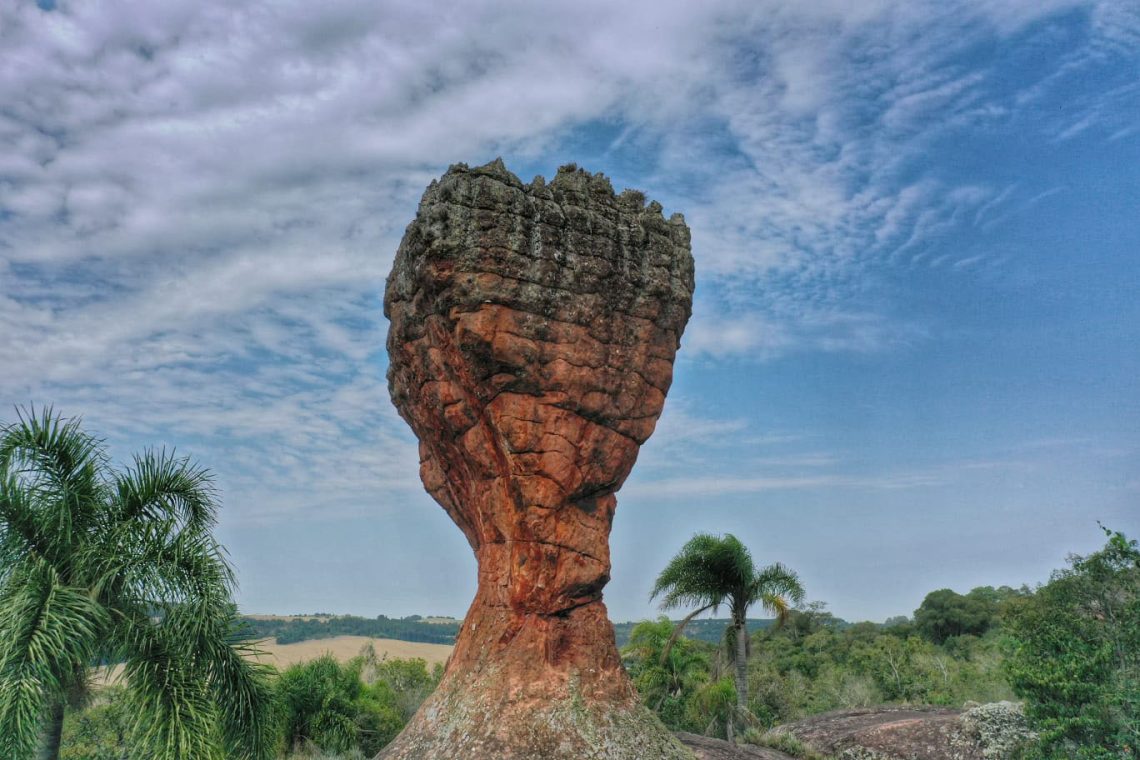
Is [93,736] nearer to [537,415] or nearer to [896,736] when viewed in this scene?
[537,415]

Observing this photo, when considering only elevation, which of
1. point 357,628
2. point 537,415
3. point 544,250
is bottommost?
point 357,628

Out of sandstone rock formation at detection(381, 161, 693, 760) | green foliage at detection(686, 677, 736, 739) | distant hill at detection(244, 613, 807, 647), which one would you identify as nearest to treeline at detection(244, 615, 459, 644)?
distant hill at detection(244, 613, 807, 647)

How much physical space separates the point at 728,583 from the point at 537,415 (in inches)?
606

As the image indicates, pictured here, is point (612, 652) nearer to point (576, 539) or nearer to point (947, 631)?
point (576, 539)

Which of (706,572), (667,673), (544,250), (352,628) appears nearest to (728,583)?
(706,572)

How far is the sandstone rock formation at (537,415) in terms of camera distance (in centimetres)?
1647

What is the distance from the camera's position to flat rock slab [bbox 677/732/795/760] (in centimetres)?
1994

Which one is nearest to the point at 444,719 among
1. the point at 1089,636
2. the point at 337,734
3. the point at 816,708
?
the point at 1089,636

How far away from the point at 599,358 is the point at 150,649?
1097cm

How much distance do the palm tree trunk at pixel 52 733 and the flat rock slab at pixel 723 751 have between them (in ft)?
44.3

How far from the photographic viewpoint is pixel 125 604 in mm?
17016

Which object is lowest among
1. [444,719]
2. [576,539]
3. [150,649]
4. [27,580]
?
[444,719]

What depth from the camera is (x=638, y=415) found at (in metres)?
18.5

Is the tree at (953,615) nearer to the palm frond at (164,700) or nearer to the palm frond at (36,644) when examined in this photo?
the palm frond at (164,700)
